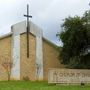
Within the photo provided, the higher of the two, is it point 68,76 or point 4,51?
point 4,51

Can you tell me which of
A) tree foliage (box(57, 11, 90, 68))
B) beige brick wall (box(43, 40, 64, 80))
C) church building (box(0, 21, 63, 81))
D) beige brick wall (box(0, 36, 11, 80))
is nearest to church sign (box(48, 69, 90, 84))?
tree foliage (box(57, 11, 90, 68))

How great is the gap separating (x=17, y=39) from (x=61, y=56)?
588 centimetres

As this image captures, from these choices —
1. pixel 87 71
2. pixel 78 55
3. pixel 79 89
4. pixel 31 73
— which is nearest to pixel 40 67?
pixel 31 73

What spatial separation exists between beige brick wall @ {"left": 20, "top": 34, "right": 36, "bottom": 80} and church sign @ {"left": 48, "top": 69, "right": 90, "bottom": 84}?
15142 mm

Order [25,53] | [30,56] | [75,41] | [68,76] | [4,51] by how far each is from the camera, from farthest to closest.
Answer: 1. [30,56]
2. [25,53]
3. [4,51]
4. [75,41]
5. [68,76]

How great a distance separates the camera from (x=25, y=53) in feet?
169

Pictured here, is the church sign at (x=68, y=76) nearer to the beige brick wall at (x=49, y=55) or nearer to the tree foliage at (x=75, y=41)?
the tree foliage at (x=75, y=41)

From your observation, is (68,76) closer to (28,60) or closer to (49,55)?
(28,60)

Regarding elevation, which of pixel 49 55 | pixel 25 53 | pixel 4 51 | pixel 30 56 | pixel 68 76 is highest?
pixel 4 51

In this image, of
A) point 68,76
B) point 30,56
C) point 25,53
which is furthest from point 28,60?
point 68,76

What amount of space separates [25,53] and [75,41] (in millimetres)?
7869

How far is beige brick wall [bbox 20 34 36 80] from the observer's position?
5081 cm

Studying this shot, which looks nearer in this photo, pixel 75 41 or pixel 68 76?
pixel 68 76

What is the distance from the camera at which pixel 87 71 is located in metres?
36.4
